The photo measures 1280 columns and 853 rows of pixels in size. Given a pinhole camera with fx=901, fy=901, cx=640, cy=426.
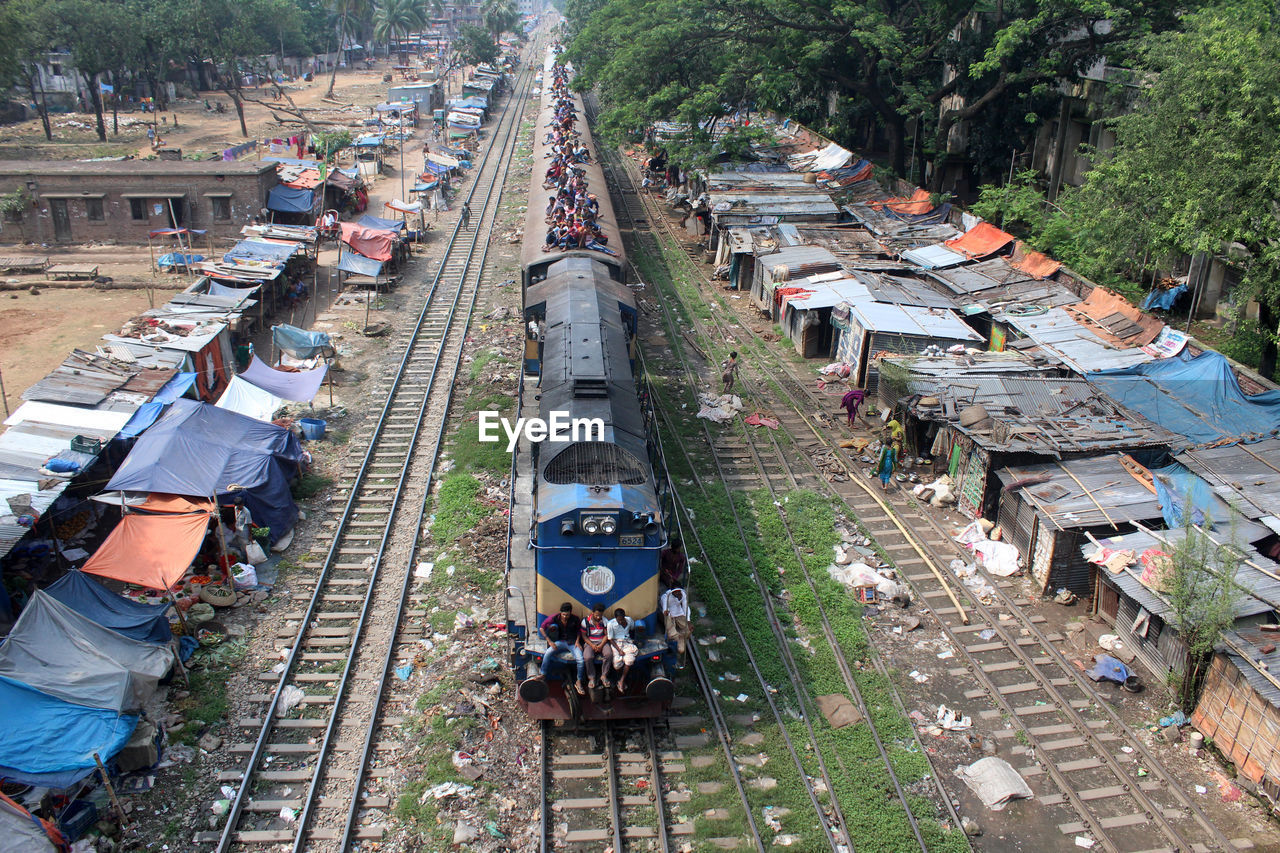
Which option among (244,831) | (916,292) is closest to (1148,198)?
(916,292)

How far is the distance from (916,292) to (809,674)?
13282 mm

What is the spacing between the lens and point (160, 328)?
65.8 feet

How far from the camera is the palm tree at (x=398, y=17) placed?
83500 millimetres

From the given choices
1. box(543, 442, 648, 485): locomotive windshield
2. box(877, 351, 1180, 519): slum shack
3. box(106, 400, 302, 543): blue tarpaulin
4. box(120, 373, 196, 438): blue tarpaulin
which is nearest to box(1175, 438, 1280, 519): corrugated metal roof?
box(877, 351, 1180, 519): slum shack

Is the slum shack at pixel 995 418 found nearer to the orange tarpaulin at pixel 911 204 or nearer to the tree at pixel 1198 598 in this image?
the tree at pixel 1198 598

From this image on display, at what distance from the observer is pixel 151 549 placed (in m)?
13.1

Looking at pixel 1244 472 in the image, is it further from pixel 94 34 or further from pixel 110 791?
pixel 94 34

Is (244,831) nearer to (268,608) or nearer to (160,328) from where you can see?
(268,608)

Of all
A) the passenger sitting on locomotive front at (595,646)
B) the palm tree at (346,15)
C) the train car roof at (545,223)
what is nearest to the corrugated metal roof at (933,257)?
the train car roof at (545,223)

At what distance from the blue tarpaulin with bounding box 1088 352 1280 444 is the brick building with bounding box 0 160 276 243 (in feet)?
93.5

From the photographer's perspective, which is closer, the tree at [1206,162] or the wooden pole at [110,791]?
the wooden pole at [110,791]

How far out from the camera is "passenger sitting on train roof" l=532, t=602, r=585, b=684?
10.6 metres

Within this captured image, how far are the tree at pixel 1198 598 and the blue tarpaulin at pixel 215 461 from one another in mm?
13534

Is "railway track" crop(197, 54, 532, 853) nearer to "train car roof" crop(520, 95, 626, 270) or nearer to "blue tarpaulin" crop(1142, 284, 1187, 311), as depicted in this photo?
"train car roof" crop(520, 95, 626, 270)
